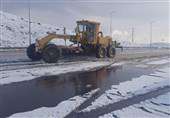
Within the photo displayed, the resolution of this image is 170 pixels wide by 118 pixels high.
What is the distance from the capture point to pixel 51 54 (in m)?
19.3

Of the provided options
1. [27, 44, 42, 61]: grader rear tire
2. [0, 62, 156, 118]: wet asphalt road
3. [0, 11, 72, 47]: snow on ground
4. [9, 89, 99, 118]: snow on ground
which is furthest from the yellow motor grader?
[0, 11, 72, 47]: snow on ground

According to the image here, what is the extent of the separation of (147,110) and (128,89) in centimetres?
285

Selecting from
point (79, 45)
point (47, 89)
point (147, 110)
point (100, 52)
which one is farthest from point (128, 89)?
point (100, 52)

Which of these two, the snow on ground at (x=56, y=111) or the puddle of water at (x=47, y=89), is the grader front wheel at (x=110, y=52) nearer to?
the puddle of water at (x=47, y=89)

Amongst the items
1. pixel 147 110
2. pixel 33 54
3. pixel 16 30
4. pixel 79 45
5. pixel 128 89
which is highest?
pixel 16 30

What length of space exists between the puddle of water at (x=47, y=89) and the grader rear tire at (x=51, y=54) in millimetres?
4984

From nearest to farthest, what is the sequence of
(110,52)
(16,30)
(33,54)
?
(33,54), (110,52), (16,30)

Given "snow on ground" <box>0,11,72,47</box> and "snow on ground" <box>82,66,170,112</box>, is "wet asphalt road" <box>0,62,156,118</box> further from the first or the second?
"snow on ground" <box>0,11,72,47</box>

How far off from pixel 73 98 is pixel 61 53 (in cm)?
1066

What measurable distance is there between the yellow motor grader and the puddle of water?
211 inches

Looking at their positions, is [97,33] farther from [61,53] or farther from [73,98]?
[73,98]

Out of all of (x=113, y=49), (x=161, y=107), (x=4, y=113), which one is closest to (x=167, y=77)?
(x=161, y=107)

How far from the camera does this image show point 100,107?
8.35 meters

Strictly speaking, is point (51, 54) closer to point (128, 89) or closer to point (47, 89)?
point (47, 89)
